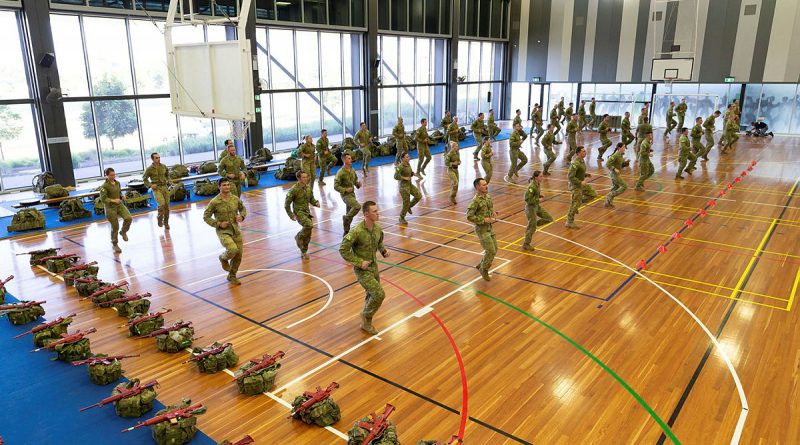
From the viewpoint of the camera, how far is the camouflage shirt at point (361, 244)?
7.63 m

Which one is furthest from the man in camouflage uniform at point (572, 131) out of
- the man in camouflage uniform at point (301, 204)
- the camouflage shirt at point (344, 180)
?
the man in camouflage uniform at point (301, 204)

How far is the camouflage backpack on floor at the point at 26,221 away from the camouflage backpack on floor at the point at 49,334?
23.9 feet

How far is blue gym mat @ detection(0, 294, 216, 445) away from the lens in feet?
19.2

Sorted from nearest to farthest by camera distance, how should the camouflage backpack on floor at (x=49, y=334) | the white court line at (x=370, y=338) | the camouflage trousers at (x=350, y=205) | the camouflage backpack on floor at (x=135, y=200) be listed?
the white court line at (x=370, y=338), the camouflage backpack on floor at (x=49, y=334), the camouflage trousers at (x=350, y=205), the camouflage backpack on floor at (x=135, y=200)

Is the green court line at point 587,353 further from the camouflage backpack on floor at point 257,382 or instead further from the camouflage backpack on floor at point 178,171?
the camouflage backpack on floor at point 178,171

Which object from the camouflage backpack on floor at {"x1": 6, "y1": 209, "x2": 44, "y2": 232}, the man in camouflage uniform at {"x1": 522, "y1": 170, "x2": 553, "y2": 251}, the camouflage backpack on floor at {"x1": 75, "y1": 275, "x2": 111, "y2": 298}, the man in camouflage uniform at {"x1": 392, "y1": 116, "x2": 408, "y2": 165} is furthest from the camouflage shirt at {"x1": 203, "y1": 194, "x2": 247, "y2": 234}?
the man in camouflage uniform at {"x1": 392, "y1": 116, "x2": 408, "y2": 165}

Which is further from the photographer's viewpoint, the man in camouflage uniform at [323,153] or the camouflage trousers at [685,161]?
the camouflage trousers at [685,161]

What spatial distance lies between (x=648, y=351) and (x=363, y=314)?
4.14 m

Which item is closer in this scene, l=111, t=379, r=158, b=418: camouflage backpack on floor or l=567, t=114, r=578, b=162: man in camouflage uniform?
l=111, t=379, r=158, b=418: camouflage backpack on floor

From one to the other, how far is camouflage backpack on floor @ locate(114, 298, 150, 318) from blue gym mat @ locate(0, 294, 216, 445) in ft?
4.17

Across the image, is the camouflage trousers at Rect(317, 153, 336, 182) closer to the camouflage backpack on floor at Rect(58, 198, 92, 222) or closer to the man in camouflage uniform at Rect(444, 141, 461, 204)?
the man in camouflage uniform at Rect(444, 141, 461, 204)

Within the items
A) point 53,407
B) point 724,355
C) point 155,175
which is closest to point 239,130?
point 155,175

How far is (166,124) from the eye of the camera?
20469mm

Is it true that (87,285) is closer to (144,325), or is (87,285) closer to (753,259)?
(144,325)
